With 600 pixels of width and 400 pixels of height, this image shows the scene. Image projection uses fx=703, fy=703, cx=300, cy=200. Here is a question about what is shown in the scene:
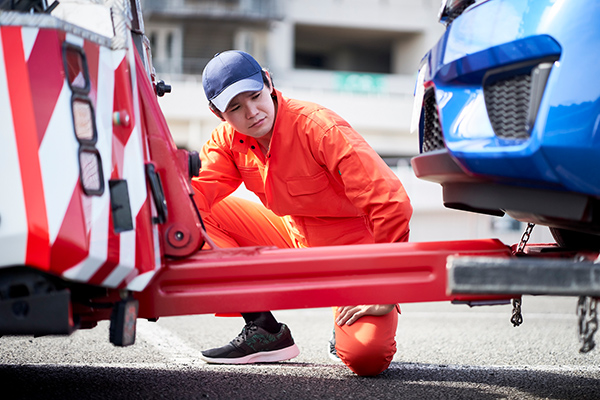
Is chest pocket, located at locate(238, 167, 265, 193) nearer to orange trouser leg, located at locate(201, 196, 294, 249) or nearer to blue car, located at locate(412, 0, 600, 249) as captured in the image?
orange trouser leg, located at locate(201, 196, 294, 249)

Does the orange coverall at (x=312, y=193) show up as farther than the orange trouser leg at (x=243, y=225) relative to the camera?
No

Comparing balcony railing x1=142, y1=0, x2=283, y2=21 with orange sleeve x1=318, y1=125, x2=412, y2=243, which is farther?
balcony railing x1=142, y1=0, x2=283, y2=21

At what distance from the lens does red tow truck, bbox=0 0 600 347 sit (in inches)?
71.5

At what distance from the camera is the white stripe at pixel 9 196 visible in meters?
1.79

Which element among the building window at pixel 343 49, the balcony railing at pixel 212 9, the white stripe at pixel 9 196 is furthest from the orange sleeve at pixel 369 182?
the building window at pixel 343 49

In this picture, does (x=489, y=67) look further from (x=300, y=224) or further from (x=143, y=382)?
(x=143, y=382)

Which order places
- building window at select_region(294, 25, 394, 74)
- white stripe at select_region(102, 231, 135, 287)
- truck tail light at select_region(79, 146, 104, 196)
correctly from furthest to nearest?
building window at select_region(294, 25, 394, 74), white stripe at select_region(102, 231, 135, 287), truck tail light at select_region(79, 146, 104, 196)

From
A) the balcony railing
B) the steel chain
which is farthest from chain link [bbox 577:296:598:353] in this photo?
the balcony railing

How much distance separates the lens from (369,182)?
9.13 ft

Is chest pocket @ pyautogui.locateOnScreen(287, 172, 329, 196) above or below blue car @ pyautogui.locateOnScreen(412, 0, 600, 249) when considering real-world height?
below

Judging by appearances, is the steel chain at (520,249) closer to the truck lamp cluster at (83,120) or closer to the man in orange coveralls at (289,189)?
the man in orange coveralls at (289,189)

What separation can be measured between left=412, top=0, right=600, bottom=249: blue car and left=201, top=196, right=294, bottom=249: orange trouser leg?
1.39m

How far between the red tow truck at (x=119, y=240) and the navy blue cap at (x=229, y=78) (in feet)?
1.56

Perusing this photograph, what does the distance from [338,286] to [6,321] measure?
3.18ft
